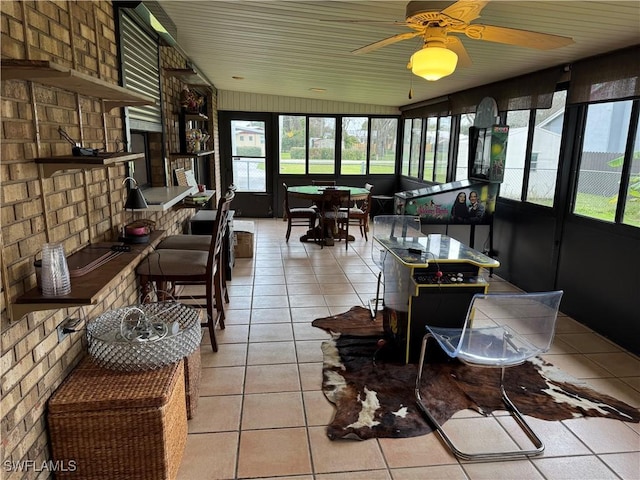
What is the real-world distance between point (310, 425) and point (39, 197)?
165 centimetres

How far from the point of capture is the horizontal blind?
278 centimetres

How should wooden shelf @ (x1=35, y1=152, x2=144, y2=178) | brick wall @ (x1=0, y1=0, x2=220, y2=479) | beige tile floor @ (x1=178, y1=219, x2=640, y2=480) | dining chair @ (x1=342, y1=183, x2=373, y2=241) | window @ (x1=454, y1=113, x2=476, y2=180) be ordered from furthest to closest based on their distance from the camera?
dining chair @ (x1=342, y1=183, x2=373, y2=241) < window @ (x1=454, y1=113, x2=476, y2=180) < beige tile floor @ (x1=178, y1=219, x2=640, y2=480) < wooden shelf @ (x1=35, y1=152, x2=144, y2=178) < brick wall @ (x1=0, y1=0, x2=220, y2=479)

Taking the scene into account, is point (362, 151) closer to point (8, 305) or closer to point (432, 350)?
point (432, 350)

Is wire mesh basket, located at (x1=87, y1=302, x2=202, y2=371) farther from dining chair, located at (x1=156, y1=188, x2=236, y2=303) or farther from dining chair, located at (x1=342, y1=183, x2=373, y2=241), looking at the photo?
dining chair, located at (x1=342, y1=183, x2=373, y2=241)

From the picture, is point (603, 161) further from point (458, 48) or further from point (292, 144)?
point (292, 144)

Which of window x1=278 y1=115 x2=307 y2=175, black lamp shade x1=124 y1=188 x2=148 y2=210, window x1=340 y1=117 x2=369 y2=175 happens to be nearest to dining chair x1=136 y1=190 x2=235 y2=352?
black lamp shade x1=124 y1=188 x2=148 y2=210

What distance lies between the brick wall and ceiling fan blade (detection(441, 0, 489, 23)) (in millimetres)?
1734

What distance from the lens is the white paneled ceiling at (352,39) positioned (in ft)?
8.30

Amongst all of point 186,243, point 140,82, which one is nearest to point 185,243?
point 186,243

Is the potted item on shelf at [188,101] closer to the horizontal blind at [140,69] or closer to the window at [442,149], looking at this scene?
the horizontal blind at [140,69]

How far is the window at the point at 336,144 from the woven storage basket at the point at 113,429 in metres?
6.85

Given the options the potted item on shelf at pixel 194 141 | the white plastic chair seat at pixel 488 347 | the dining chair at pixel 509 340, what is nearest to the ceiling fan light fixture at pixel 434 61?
the dining chair at pixel 509 340

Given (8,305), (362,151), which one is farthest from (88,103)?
(362,151)

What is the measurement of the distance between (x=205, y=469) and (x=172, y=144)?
3.03 metres
